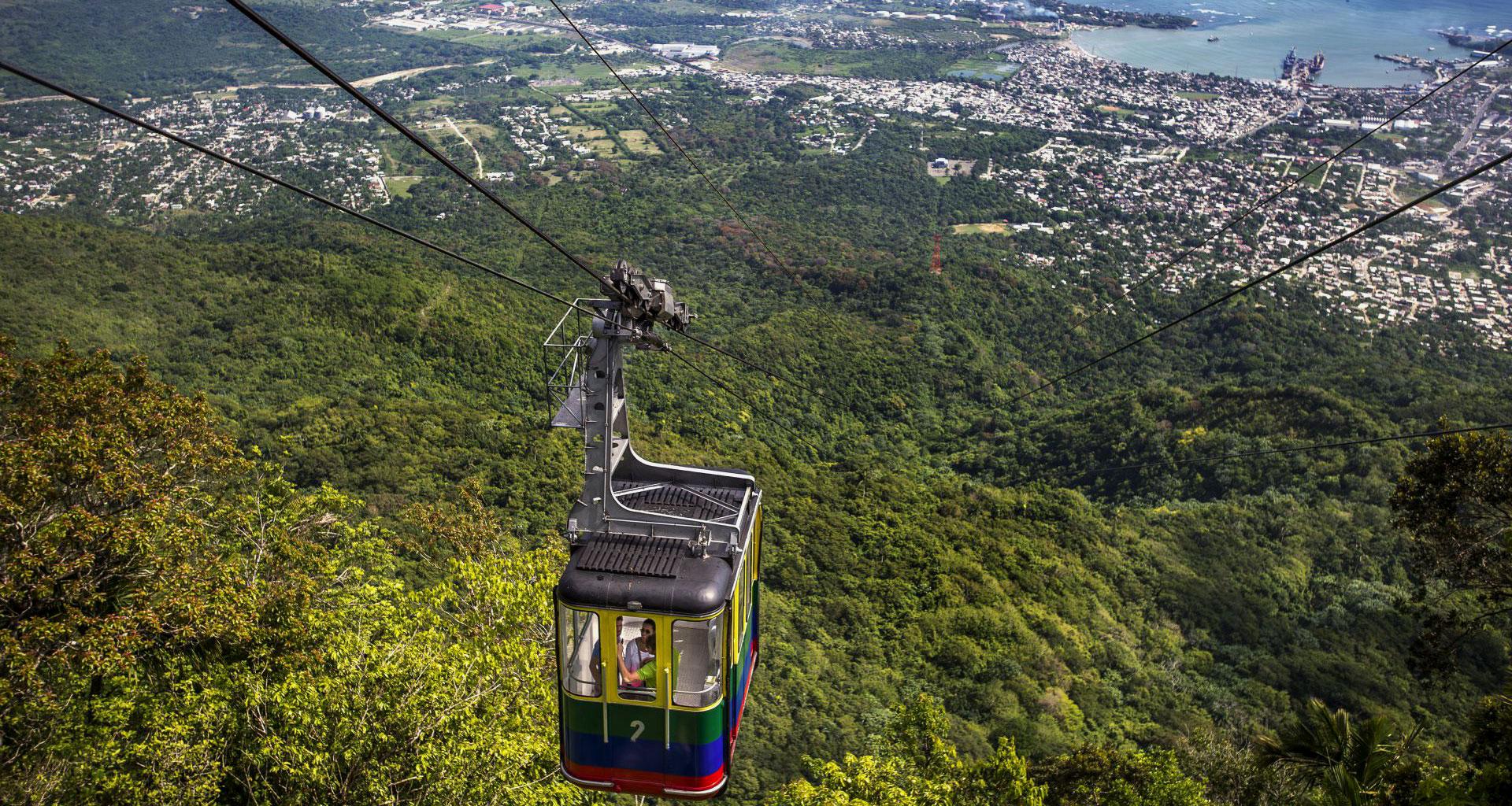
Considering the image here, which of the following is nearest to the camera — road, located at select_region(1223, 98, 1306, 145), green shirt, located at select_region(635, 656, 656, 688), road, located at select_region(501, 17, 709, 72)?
green shirt, located at select_region(635, 656, 656, 688)

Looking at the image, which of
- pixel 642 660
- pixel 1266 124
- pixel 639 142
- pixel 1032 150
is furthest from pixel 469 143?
pixel 642 660

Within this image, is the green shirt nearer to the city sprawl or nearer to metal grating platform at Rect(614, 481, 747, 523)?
metal grating platform at Rect(614, 481, 747, 523)

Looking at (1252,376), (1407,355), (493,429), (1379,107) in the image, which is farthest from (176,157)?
(1379,107)

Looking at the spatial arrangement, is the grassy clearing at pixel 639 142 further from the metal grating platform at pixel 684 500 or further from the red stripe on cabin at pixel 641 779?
the red stripe on cabin at pixel 641 779

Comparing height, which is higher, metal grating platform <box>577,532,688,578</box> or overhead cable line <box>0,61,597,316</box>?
overhead cable line <box>0,61,597,316</box>

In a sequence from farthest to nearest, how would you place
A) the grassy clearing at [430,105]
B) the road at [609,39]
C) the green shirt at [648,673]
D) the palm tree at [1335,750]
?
the road at [609,39] < the grassy clearing at [430,105] < the palm tree at [1335,750] < the green shirt at [648,673]

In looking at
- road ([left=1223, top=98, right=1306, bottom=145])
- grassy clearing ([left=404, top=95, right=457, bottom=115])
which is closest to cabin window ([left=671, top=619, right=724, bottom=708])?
road ([left=1223, top=98, right=1306, bottom=145])

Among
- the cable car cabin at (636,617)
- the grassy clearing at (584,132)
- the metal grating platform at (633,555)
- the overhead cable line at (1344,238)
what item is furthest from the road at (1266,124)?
the metal grating platform at (633,555)

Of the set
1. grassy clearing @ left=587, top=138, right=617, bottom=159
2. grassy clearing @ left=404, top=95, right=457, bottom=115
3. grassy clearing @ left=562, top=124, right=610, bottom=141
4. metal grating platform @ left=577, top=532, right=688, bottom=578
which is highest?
metal grating platform @ left=577, top=532, right=688, bottom=578

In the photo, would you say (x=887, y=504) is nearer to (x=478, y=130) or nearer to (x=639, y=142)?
(x=639, y=142)
